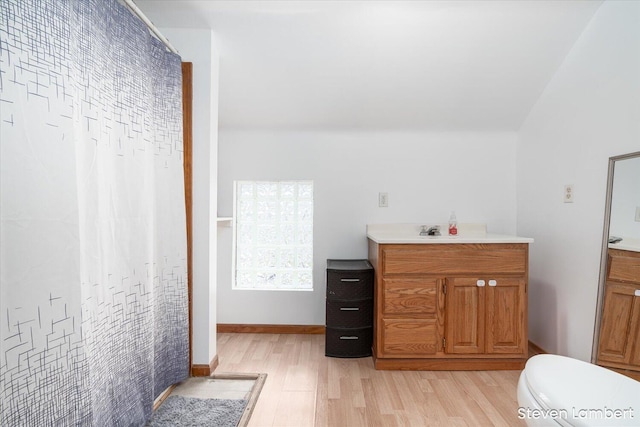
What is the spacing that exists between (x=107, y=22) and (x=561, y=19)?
7.84 feet

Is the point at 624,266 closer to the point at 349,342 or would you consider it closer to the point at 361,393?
the point at 361,393

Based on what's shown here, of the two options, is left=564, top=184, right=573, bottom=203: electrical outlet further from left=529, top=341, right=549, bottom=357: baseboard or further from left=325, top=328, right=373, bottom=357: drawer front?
left=325, top=328, right=373, bottom=357: drawer front

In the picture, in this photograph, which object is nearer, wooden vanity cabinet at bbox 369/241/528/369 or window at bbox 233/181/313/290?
wooden vanity cabinet at bbox 369/241/528/369

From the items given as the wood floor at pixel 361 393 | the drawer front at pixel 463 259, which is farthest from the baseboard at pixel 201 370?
the drawer front at pixel 463 259

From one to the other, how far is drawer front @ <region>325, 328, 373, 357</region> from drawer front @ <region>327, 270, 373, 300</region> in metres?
0.24

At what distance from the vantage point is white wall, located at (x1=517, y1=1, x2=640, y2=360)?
76.5 inches

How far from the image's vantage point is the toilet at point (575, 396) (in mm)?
900

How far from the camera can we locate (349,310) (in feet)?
8.70

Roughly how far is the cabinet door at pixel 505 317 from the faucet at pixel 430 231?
0.68 metres

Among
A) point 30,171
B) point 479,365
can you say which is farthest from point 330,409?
point 30,171

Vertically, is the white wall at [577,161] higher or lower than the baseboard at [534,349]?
higher

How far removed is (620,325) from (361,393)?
136cm

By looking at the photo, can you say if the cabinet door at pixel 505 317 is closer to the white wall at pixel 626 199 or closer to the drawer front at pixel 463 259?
the drawer front at pixel 463 259

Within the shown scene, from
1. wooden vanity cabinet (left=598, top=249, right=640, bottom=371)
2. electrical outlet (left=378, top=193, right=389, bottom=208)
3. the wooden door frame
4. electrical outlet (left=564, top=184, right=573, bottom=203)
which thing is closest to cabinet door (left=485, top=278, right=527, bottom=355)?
wooden vanity cabinet (left=598, top=249, right=640, bottom=371)
